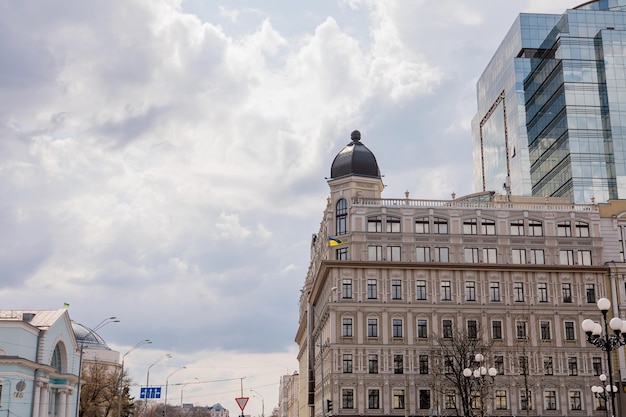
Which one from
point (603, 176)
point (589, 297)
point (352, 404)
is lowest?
point (352, 404)

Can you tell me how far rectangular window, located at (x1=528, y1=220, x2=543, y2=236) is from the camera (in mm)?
80750

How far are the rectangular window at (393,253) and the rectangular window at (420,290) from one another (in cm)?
307

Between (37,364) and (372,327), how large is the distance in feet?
102

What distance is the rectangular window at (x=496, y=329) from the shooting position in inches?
3062

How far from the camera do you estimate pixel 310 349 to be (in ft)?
335

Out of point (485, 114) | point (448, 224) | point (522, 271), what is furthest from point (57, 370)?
point (485, 114)

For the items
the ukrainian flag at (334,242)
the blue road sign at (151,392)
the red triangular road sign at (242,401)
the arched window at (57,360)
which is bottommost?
the red triangular road sign at (242,401)

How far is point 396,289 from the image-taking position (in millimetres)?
77875

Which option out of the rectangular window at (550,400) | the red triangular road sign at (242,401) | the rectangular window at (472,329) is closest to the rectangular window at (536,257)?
the rectangular window at (472,329)

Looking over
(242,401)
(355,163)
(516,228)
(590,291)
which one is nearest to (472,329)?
(516,228)

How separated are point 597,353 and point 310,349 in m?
37.3

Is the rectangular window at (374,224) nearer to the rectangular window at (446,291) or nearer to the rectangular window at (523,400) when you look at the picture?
the rectangular window at (446,291)

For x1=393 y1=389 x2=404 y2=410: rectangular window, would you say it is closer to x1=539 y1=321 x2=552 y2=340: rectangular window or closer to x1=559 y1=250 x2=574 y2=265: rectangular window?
x1=539 y1=321 x2=552 y2=340: rectangular window

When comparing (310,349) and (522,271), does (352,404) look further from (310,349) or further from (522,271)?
(310,349)
